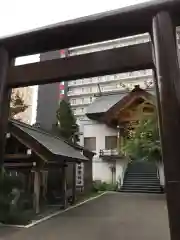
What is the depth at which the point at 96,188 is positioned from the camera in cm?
1427

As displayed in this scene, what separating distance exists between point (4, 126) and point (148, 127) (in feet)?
22.4

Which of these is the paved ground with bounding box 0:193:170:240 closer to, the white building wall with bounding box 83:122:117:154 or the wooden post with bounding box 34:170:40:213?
the wooden post with bounding box 34:170:40:213

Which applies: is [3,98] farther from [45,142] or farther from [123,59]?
[45,142]

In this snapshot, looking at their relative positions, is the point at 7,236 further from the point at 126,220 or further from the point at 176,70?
the point at 176,70

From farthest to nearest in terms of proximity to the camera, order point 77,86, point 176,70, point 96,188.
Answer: point 77,86 < point 96,188 < point 176,70

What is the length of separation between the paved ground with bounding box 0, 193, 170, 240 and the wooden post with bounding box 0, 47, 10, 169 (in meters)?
3.79

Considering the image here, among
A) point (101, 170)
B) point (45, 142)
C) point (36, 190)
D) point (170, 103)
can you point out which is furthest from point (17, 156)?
point (101, 170)

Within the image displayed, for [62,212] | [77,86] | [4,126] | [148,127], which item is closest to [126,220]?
[62,212]

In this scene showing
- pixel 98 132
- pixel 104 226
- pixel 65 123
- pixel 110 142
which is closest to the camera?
pixel 104 226

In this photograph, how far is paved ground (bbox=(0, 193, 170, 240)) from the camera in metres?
5.23

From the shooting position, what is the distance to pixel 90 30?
1.95 m

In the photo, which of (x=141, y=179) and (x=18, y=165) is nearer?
(x=18, y=165)

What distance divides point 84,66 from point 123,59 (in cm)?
31

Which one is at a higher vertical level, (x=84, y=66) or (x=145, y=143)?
(x=145, y=143)
